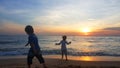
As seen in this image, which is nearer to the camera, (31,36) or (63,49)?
(31,36)

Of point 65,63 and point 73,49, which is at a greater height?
point 65,63

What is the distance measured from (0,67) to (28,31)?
413cm

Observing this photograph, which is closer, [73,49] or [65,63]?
[65,63]

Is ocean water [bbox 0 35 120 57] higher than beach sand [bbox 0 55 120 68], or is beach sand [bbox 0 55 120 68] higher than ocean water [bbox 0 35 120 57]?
beach sand [bbox 0 55 120 68]

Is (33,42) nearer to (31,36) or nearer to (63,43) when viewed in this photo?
(31,36)

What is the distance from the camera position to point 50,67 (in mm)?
11203

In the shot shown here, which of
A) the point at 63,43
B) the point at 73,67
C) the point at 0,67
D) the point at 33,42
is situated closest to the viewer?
the point at 33,42

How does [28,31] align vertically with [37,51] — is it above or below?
above

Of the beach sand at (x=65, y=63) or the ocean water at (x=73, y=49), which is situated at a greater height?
the beach sand at (x=65, y=63)

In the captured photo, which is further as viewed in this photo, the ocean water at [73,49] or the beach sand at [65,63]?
the ocean water at [73,49]

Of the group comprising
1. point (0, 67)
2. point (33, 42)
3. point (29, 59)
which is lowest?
point (0, 67)

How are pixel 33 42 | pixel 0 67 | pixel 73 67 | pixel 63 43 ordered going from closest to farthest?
pixel 33 42, pixel 73 67, pixel 0 67, pixel 63 43

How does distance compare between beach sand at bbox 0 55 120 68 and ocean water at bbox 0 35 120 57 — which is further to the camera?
ocean water at bbox 0 35 120 57

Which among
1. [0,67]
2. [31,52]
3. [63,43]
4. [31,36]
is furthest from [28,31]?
[63,43]
